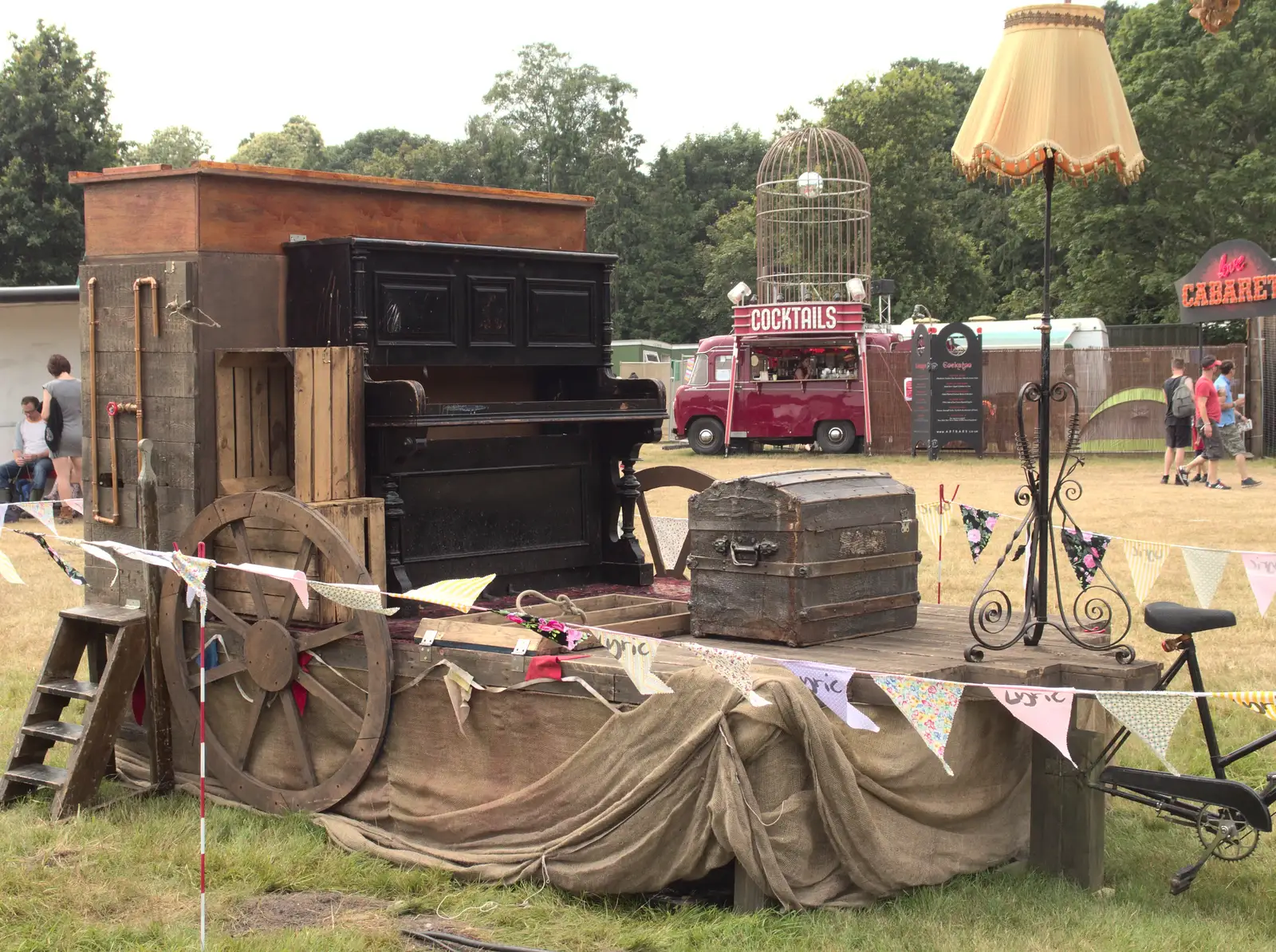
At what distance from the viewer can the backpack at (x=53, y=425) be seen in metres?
15.5

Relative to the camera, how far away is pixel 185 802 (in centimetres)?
656

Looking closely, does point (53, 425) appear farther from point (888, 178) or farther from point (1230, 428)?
point (888, 178)

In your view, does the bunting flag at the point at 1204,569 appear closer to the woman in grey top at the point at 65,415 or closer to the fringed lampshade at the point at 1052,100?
the fringed lampshade at the point at 1052,100

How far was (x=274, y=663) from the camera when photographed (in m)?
6.34

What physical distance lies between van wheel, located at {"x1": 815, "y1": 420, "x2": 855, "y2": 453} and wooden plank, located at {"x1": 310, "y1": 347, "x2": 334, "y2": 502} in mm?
21474

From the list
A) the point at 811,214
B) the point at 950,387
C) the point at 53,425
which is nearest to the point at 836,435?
the point at 950,387

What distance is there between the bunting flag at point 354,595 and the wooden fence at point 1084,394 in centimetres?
2219

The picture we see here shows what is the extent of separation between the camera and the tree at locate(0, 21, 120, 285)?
3459cm

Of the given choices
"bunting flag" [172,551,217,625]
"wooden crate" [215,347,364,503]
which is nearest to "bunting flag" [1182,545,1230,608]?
"wooden crate" [215,347,364,503]

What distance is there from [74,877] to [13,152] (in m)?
34.0

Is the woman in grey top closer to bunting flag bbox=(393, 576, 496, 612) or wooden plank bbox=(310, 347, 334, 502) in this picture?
wooden plank bbox=(310, 347, 334, 502)

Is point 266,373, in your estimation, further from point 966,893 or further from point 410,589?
point 966,893

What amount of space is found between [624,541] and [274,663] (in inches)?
91.6

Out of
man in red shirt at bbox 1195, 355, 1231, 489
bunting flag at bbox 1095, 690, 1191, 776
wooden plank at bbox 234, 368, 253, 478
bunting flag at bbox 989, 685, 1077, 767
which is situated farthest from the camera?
man in red shirt at bbox 1195, 355, 1231, 489
